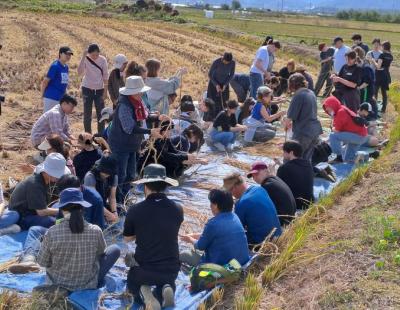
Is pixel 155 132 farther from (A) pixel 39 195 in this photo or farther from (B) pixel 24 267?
(B) pixel 24 267

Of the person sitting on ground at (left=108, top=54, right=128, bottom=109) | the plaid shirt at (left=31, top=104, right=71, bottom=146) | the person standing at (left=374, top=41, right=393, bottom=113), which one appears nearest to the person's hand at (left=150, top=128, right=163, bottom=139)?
the plaid shirt at (left=31, top=104, right=71, bottom=146)

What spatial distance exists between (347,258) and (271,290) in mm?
808

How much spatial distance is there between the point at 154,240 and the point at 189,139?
3.74 m

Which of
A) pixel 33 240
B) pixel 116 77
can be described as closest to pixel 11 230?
pixel 33 240

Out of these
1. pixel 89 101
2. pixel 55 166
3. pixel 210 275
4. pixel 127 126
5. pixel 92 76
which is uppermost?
pixel 92 76

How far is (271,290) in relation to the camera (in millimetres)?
4992

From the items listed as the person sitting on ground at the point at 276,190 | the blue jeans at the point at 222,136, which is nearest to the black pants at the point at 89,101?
the blue jeans at the point at 222,136

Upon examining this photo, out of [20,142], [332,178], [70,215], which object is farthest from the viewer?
[20,142]

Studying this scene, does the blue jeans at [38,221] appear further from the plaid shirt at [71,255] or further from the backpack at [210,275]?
the backpack at [210,275]

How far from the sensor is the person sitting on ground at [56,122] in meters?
7.25

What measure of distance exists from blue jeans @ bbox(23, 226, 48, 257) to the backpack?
1398mm

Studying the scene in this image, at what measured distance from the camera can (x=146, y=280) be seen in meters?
4.54

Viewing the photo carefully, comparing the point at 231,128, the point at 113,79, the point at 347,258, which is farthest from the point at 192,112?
the point at 347,258

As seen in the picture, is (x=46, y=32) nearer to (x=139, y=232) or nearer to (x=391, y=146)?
(x=391, y=146)
